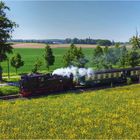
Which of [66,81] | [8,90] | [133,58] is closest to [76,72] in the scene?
[66,81]

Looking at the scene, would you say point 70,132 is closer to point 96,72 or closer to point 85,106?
point 85,106

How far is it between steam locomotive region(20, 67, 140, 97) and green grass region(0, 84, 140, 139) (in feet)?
39.7

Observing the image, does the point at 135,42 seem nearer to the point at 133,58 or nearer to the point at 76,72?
the point at 133,58

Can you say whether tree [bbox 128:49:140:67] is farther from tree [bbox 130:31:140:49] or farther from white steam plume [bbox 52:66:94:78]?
white steam plume [bbox 52:66:94:78]

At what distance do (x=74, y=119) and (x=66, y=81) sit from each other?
27506mm

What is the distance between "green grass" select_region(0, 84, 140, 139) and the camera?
26.1m

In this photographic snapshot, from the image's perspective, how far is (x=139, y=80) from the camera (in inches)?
2785

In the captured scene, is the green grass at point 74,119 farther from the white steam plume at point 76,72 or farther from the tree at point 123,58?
the tree at point 123,58

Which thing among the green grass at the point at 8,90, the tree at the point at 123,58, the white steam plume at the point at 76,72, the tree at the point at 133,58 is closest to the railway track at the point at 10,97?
the green grass at the point at 8,90

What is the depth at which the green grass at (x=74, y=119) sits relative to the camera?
85.7ft

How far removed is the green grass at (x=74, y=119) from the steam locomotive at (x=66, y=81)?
1211 cm

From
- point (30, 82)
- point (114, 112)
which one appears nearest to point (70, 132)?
point (114, 112)

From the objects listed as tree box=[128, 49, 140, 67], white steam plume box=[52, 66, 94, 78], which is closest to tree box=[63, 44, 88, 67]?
tree box=[128, 49, 140, 67]

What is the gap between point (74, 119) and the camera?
31000 mm
